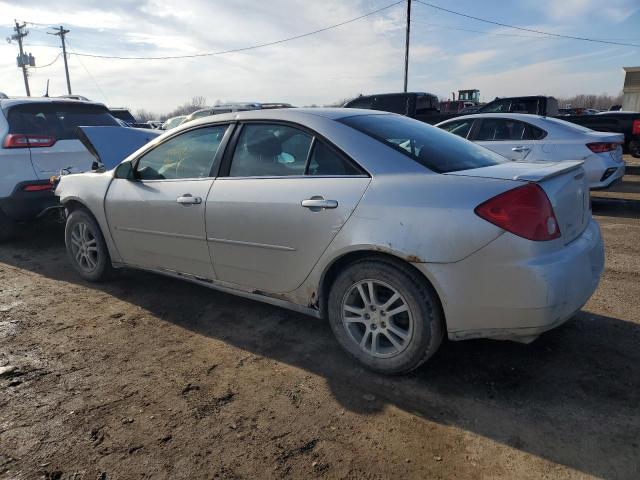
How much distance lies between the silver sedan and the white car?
191 inches

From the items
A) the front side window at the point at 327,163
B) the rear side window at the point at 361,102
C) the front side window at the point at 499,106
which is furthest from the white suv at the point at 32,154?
the front side window at the point at 499,106

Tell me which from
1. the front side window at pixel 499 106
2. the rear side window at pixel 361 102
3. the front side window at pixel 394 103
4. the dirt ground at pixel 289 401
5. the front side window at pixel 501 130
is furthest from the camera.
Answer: the rear side window at pixel 361 102

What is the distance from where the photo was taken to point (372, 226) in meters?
2.68

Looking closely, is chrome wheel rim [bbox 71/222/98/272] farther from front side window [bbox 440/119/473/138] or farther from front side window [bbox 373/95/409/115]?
front side window [bbox 373/95/409/115]

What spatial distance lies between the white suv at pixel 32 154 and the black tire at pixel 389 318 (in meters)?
4.58

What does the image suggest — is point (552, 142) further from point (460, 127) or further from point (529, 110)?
point (529, 110)

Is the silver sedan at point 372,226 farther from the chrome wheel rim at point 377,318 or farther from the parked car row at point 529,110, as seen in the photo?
the parked car row at point 529,110

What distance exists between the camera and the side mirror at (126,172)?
13.3 feet

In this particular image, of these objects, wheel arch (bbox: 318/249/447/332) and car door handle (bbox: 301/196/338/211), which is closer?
wheel arch (bbox: 318/249/447/332)

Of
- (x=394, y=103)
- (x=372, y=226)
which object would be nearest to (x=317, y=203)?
(x=372, y=226)

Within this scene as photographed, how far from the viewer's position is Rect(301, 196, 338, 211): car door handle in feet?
9.31

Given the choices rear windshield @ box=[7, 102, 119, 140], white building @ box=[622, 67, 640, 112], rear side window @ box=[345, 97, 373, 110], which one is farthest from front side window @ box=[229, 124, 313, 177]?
white building @ box=[622, 67, 640, 112]

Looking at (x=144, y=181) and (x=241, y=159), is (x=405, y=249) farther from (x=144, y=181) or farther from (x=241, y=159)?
(x=144, y=181)

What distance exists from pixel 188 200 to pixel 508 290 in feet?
7.71
